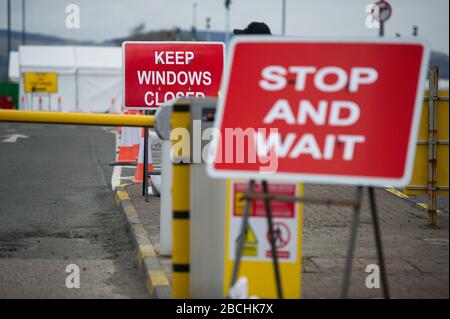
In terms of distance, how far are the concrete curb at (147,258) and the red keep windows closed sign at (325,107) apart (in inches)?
60.6

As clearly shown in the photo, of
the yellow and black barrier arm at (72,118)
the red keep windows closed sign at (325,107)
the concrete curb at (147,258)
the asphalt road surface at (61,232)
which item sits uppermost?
the red keep windows closed sign at (325,107)

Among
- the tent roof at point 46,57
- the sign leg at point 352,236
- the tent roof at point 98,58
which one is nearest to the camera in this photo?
the sign leg at point 352,236

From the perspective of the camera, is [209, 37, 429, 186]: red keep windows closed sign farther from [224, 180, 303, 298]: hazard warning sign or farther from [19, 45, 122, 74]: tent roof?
[19, 45, 122, 74]: tent roof

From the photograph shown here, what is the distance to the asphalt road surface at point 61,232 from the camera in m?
7.14

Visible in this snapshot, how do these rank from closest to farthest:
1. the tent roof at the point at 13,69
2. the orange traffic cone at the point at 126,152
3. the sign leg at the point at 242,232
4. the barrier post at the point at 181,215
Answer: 1. the sign leg at the point at 242,232
2. the barrier post at the point at 181,215
3. the orange traffic cone at the point at 126,152
4. the tent roof at the point at 13,69

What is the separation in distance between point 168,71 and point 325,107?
20.0 feet

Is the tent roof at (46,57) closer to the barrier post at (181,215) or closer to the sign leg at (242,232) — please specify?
the barrier post at (181,215)

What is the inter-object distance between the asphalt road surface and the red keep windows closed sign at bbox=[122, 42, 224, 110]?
1483 millimetres

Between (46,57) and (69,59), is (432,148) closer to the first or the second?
(69,59)

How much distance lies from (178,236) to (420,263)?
2390 millimetres

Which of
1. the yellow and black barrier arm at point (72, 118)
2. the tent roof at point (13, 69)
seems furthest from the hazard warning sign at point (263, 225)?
the tent roof at point (13, 69)

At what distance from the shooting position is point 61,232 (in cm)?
973
